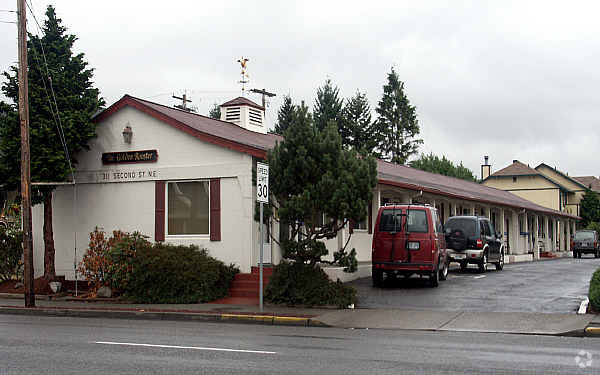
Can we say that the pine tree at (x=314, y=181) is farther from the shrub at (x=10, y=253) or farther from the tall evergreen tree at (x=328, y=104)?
the tall evergreen tree at (x=328, y=104)

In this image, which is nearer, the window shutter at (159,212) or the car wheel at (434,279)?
the car wheel at (434,279)

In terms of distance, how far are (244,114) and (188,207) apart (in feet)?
24.5

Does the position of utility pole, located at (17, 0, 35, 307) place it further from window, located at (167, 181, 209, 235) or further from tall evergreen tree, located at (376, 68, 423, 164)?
tall evergreen tree, located at (376, 68, 423, 164)

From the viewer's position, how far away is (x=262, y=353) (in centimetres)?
987

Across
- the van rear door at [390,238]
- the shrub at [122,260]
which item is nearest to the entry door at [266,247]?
the van rear door at [390,238]

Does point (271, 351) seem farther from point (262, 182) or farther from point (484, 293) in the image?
point (484, 293)

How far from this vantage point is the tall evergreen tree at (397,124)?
6706cm

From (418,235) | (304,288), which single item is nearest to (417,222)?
(418,235)

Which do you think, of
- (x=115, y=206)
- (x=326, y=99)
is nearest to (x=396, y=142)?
(x=326, y=99)

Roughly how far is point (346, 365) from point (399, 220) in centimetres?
1024

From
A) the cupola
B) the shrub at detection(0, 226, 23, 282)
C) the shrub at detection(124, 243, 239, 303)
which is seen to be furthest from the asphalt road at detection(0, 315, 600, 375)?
the cupola

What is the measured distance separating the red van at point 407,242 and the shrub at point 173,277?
4214 mm

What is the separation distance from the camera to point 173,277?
17.5 meters

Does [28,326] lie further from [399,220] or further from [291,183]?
[399,220]
